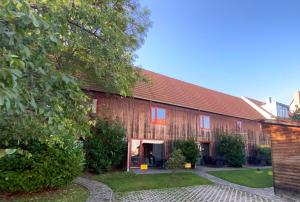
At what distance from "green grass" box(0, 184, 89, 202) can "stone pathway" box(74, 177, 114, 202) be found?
0.30 metres

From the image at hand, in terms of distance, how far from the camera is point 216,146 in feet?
74.6

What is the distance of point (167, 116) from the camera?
19.5 m

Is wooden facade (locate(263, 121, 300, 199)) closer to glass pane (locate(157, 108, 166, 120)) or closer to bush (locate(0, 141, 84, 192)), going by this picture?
glass pane (locate(157, 108, 166, 120))

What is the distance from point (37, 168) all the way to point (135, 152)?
944cm

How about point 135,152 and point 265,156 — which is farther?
point 265,156

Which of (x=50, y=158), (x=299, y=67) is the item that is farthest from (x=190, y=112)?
(x=50, y=158)

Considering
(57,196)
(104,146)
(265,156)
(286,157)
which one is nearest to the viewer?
(57,196)

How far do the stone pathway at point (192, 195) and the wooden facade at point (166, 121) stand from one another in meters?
6.86

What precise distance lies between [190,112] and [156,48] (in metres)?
7.69

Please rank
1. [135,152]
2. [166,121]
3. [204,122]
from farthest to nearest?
1. [204,122]
2. [166,121]
3. [135,152]

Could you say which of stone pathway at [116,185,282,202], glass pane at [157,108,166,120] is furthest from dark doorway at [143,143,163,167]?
stone pathway at [116,185,282,202]

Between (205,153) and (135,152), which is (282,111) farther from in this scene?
(135,152)

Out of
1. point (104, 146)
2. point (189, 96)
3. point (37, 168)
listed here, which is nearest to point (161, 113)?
point (189, 96)

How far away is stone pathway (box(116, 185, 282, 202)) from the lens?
31.6 ft
